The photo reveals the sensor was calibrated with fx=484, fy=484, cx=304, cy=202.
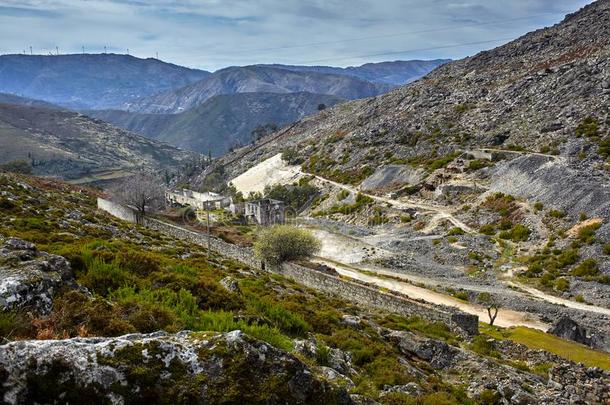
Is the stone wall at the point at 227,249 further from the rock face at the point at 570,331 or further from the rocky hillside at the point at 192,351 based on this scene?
the rock face at the point at 570,331

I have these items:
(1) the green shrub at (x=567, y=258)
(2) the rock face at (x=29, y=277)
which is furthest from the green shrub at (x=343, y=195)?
(2) the rock face at (x=29, y=277)

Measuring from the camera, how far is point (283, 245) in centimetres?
4275

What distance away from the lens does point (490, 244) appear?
2240 inches

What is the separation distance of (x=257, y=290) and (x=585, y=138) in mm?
73635

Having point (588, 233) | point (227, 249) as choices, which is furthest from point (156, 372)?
point (588, 233)

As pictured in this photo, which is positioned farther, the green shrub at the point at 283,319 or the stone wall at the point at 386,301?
the stone wall at the point at 386,301

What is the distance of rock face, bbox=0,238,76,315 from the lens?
8.15m

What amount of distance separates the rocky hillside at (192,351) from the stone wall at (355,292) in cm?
539

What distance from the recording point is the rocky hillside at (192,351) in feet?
17.2

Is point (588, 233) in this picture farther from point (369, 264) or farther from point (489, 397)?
point (489, 397)

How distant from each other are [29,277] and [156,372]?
4.70 meters

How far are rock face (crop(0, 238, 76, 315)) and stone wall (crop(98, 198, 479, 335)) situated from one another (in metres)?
21.4

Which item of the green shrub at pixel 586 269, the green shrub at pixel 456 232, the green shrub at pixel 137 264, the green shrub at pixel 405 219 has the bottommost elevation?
the green shrub at pixel 586 269

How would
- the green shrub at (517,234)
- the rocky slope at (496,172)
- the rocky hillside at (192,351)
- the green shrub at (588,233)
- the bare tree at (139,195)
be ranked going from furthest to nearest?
the bare tree at (139,195) < the green shrub at (517,234) < the green shrub at (588,233) < the rocky slope at (496,172) < the rocky hillside at (192,351)
